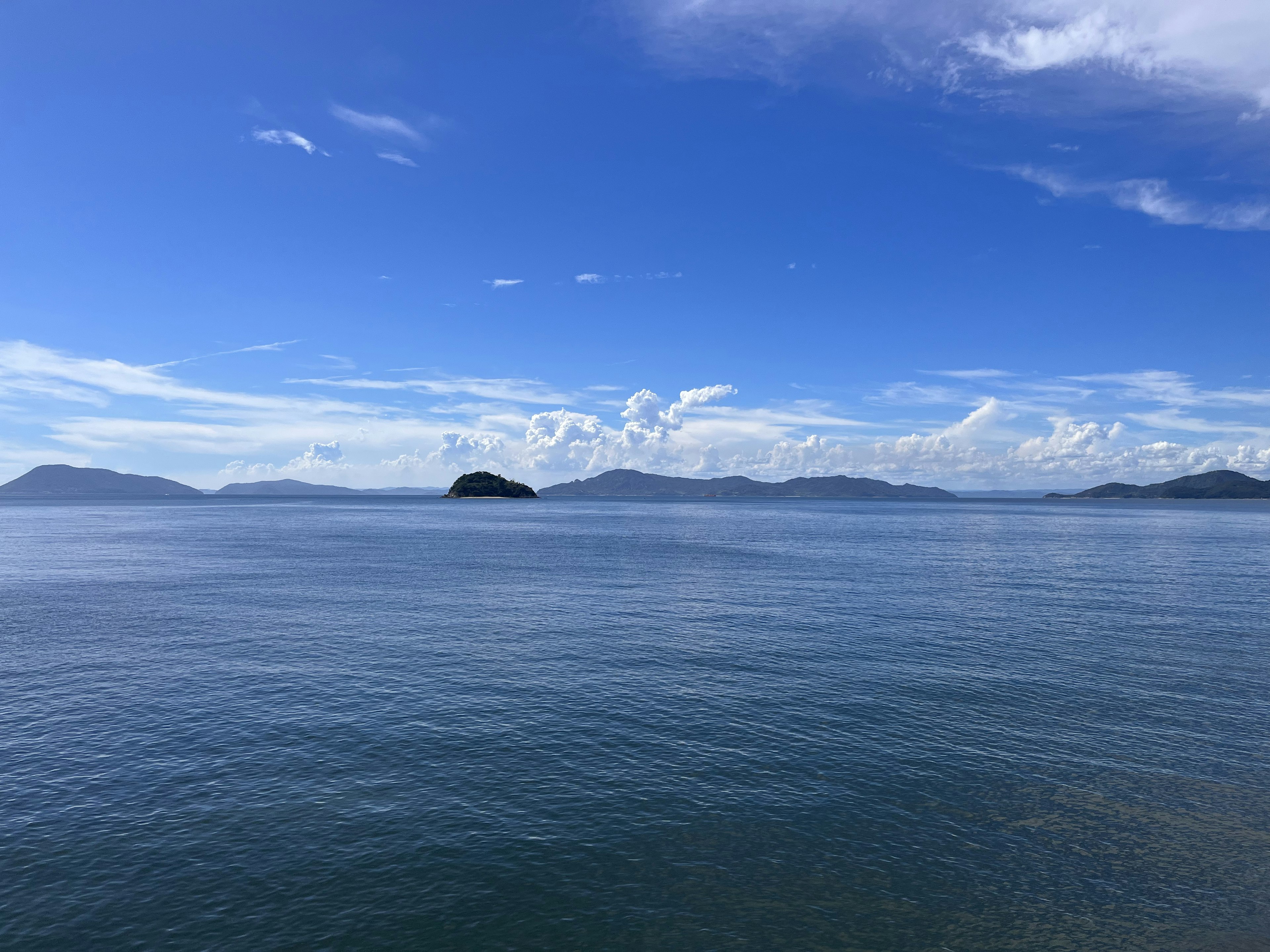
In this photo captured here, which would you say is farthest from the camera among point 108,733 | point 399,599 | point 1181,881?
point 399,599

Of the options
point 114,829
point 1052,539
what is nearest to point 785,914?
point 114,829

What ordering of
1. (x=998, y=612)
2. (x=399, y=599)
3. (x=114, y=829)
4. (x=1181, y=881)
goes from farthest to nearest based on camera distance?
(x=399, y=599) → (x=998, y=612) → (x=114, y=829) → (x=1181, y=881)

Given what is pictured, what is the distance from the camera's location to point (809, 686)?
161ft

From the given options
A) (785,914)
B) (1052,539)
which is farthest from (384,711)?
(1052,539)

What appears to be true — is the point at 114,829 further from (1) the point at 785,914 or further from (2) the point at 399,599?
(2) the point at 399,599

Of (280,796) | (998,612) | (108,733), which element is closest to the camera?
(280,796)

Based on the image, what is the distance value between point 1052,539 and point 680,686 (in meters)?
174

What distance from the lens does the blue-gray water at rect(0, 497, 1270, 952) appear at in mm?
24188

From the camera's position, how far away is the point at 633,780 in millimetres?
34000

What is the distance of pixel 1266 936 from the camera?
23.3 meters

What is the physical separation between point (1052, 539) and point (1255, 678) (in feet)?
486

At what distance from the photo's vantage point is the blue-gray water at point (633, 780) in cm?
2419

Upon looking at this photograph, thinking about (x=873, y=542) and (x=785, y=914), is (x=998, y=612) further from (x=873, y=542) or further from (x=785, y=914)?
(x=873, y=542)

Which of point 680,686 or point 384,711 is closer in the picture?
point 384,711
